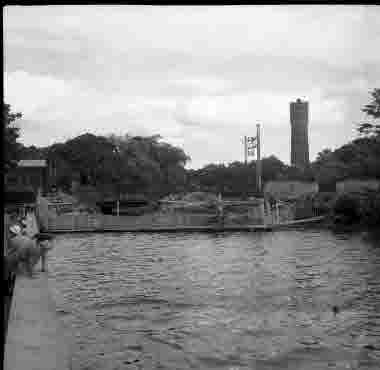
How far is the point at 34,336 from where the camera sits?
14.3ft

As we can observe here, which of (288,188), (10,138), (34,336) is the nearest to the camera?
(34,336)

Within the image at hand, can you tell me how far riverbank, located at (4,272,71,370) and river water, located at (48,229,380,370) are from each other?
799 mm

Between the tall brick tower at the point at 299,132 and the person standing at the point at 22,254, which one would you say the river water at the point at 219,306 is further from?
the tall brick tower at the point at 299,132

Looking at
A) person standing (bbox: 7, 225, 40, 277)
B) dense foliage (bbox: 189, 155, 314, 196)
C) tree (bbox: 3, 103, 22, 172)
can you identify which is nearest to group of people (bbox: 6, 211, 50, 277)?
person standing (bbox: 7, 225, 40, 277)

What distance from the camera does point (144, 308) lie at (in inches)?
322

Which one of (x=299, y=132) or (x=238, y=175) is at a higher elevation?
(x=299, y=132)

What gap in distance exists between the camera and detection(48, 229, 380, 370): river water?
19.0 ft

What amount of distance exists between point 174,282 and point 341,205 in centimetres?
1804

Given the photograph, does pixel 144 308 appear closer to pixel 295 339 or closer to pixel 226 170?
pixel 295 339

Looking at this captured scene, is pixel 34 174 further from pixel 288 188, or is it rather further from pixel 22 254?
pixel 22 254

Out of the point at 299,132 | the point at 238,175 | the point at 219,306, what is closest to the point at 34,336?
the point at 219,306

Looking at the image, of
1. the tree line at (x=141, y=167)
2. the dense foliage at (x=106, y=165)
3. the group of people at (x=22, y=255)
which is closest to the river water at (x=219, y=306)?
the group of people at (x=22, y=255)

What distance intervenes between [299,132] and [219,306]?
9303cm

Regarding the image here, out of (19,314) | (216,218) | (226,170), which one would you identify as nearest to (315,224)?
(216,218)
